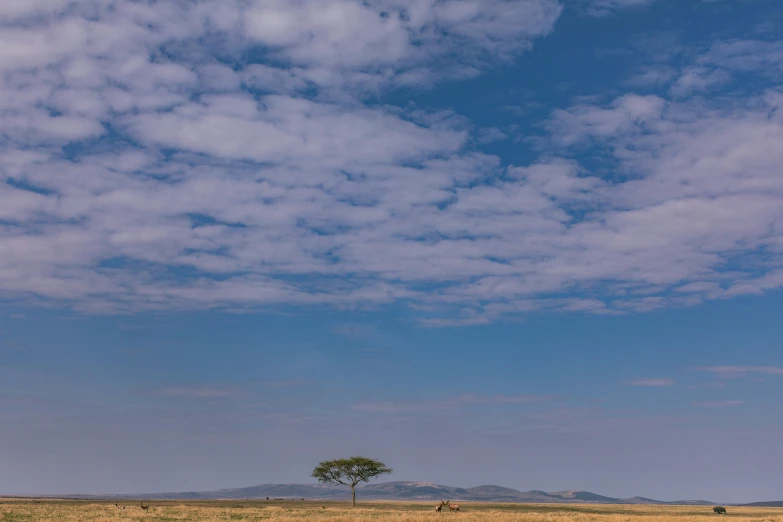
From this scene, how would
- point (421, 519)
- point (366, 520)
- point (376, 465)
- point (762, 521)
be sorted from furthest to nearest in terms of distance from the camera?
point (376, 465), point (762, 521), point (421, 519), point (366, 520)

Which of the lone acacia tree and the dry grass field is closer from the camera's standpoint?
the dry grass field

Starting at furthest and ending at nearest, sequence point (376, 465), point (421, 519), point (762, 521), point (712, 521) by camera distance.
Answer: point (376, 465), point (712, 521), point (762, 521), point (421, 519)

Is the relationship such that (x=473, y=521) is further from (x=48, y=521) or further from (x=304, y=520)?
(x=48, y=521)

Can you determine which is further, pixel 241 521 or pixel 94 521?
pixel 241 521

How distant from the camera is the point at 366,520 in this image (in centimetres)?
5481

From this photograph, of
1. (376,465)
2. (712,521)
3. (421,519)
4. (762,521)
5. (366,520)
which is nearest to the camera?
(366,520)

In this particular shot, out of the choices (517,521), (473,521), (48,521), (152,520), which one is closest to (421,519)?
(473,521)

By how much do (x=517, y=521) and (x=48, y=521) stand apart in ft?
131

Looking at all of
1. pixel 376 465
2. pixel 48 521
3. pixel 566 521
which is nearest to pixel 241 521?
pixel 48 521

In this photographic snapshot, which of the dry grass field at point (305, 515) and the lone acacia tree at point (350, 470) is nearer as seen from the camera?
the dry grass field at point (305, 515)

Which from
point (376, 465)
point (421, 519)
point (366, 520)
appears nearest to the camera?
point (366, 520)

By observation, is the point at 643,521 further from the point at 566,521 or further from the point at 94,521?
the point at 94,521

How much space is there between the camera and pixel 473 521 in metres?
56.5

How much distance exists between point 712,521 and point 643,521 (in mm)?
8211
